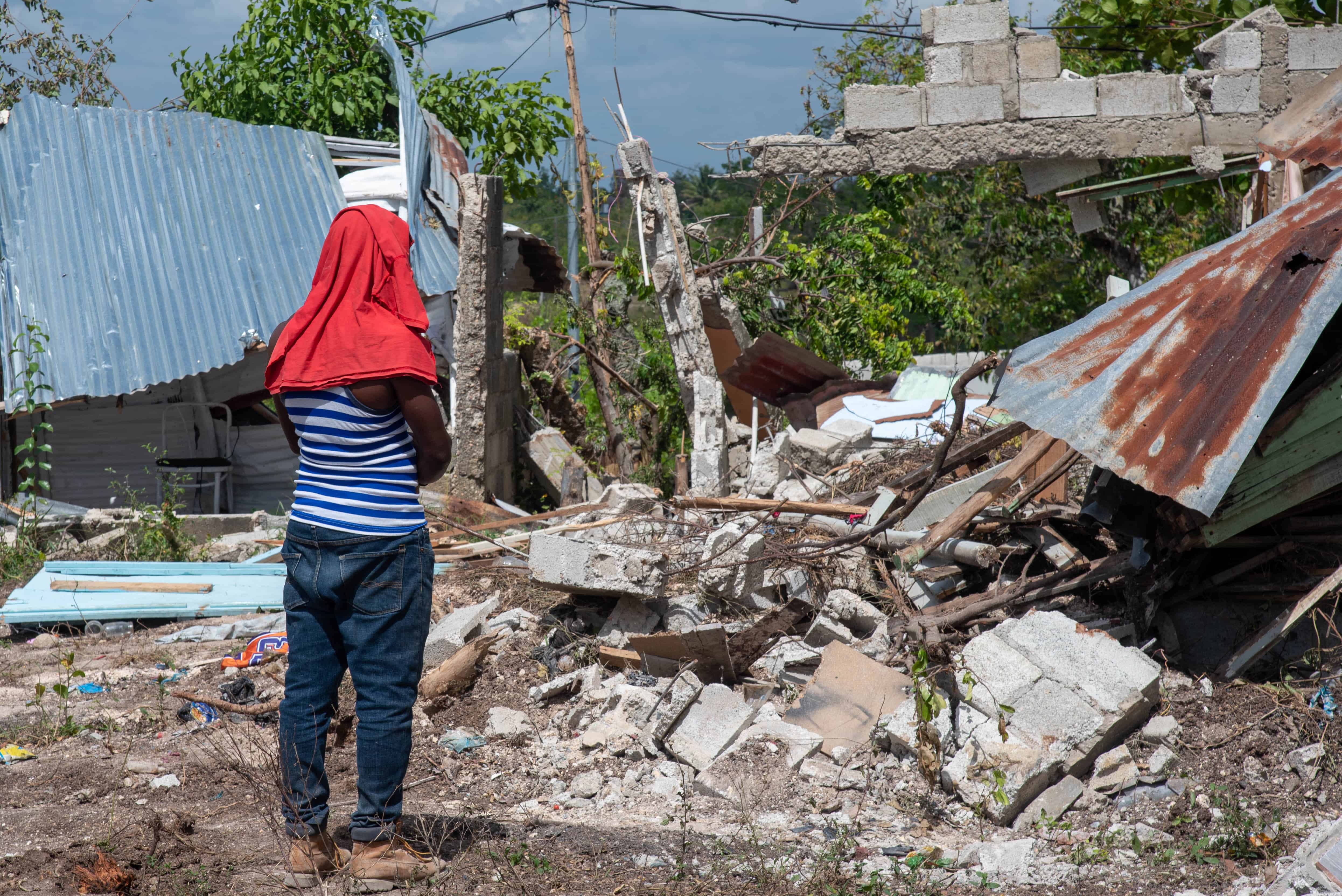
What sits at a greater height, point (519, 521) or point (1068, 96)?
point (1068, 96)

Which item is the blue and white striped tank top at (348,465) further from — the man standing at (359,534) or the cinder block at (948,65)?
the cinder block at (948,65)

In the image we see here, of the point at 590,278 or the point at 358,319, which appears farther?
the point at 590,278

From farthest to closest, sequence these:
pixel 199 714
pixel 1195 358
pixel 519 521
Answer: pixel 519 521 → pixel 199 714 → pixel 1195 358

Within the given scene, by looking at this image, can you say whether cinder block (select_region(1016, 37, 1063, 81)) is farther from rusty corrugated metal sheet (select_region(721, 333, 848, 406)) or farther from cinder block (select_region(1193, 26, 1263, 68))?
rusty corrugated metal sheet (select_region(721, 333, 848, 406))

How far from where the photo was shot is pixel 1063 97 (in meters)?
6.70

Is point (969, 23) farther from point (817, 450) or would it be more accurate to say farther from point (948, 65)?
point (817, 450)

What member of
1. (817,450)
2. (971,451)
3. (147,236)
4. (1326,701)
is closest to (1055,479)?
(971,451)

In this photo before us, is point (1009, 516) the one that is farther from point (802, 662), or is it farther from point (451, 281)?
point (451, 281)

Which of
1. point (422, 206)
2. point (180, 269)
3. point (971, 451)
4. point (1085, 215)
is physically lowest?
point (971, 451)

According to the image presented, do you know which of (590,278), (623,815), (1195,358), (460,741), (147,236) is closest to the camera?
(623,815)

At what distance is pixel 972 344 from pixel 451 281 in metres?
8.19

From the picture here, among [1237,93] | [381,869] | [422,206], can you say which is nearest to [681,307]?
[422,206]

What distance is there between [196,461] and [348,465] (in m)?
7.26

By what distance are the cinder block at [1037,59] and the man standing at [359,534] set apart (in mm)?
5269
